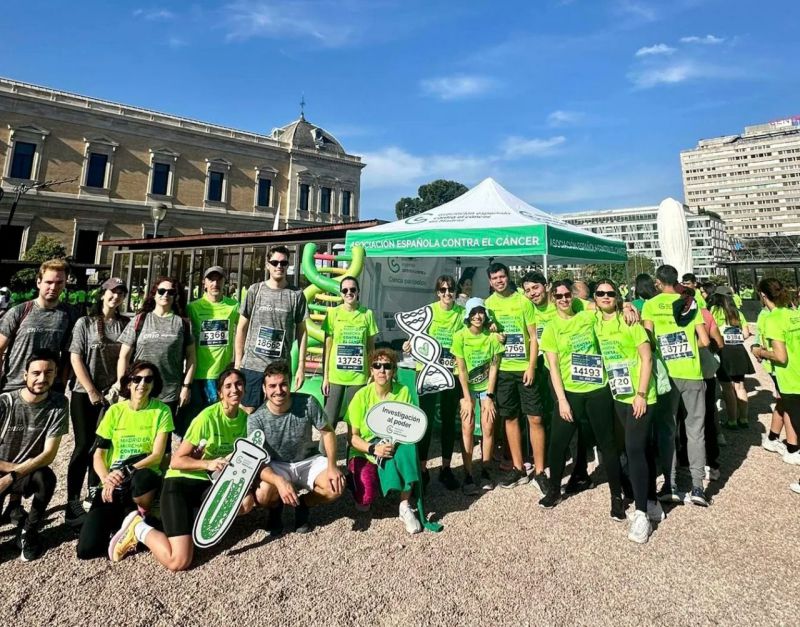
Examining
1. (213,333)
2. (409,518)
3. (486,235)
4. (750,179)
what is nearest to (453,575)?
(409,518)

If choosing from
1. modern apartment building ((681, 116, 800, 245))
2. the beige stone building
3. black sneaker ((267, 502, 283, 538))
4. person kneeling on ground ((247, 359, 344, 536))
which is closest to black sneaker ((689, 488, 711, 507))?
person kneeling on ground ((247, 359, 344, 536))

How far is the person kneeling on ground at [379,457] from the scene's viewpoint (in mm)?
3113

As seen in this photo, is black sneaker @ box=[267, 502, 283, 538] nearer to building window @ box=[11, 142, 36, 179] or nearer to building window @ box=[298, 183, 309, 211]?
building window @ box=[11, 142, 36, 179]

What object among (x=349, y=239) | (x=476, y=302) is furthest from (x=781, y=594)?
(x=349, y=239)

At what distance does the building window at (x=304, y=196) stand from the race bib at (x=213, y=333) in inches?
1500

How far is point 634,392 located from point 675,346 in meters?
0.83

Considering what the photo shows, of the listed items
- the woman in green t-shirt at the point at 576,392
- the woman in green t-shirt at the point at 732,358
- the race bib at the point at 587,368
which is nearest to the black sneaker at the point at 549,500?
the woman in green t-shirt at the point at 576,392

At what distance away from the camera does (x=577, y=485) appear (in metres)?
3.71

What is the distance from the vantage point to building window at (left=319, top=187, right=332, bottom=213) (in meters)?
40.8

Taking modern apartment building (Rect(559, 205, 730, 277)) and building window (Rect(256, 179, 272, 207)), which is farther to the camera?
modern apartment building (Rect(559, 205, 730, 277))

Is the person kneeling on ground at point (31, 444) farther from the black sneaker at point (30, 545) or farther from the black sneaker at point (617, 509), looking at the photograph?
the black sneaker at point (617, 509)

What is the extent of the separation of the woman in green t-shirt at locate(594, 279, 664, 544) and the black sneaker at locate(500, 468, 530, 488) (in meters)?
1.02

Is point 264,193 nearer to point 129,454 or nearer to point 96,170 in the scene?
point 96,170

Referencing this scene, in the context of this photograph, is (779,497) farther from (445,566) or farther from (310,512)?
(310,512)
